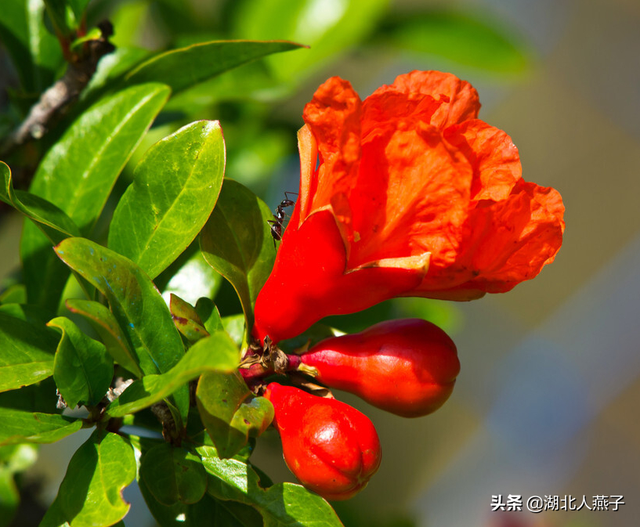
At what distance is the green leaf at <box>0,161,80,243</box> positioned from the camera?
2.03 feet

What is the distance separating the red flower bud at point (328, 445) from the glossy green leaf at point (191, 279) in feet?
0.86

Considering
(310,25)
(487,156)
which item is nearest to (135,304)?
(487,156)

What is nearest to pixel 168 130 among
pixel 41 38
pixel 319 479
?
pixel 41 38

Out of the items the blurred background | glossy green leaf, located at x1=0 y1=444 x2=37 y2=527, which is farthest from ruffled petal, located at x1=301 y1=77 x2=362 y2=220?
the blurred background

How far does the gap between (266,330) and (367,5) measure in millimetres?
918

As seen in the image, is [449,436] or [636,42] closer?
[449,436]

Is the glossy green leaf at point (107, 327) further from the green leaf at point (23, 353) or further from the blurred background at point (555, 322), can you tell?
the blurred background at point (555, 322)

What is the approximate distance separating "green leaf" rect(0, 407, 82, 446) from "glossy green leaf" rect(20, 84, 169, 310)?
0.88 ft

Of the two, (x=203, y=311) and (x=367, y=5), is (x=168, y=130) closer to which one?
(x=367, y=5)

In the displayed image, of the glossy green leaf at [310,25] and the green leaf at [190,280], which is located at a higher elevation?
the glossy green leaf at [310,25]

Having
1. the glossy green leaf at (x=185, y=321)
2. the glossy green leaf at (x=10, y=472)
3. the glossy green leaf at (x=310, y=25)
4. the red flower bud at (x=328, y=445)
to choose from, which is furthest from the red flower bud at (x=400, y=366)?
the glossy green leaf at (x=310, y=25)

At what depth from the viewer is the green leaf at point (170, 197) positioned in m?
0.69

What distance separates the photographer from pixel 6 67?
1.40 metres

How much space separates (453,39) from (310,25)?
427mm
